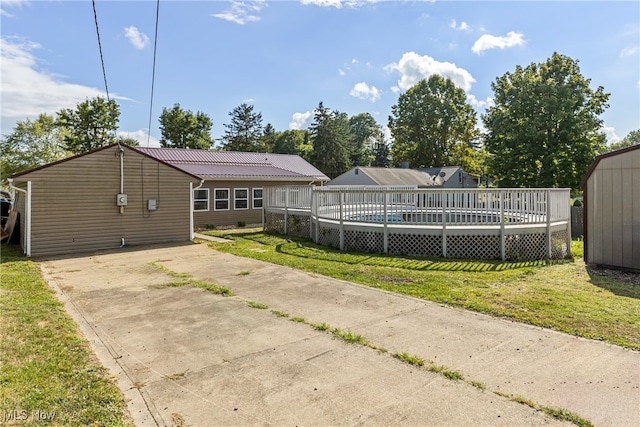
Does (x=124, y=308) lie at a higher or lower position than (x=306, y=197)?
lower

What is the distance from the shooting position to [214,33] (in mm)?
10672

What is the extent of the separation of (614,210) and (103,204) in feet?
46.3

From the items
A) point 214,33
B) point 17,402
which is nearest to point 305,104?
point 214,33

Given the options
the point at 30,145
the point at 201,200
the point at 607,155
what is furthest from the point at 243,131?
the point at 607,155

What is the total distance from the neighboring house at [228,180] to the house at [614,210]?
1444cm

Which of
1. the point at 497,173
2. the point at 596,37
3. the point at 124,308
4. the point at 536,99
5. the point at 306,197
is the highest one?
the point at 536,99

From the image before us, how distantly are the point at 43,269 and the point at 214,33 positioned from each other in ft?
25.8

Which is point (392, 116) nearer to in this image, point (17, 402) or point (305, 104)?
point (305, 104)

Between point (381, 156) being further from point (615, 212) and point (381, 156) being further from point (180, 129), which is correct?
point (615, 212)

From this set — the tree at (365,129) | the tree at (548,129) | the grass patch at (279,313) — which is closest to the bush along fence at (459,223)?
the grass patch at (279,313)

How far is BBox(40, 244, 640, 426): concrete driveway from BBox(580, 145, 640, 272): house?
16.4 feet

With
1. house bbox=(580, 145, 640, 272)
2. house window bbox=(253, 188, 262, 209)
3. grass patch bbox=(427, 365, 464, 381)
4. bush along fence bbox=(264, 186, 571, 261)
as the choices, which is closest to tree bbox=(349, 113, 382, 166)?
house window bbox=(253, 188, 262, 209)

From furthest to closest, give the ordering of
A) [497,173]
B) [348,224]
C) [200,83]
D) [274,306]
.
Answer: [497,173], [200,83], [348,224], [274,306]

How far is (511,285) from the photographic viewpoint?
6.64 meters
